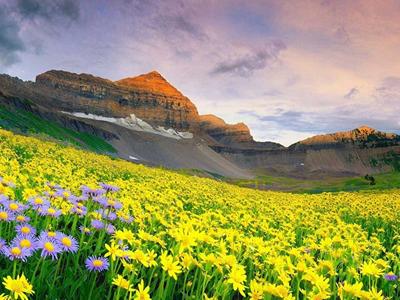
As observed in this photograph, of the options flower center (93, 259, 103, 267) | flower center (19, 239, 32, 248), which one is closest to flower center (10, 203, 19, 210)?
flower center (19, 239, 32, 248)

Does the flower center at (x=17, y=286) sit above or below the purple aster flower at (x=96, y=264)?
above

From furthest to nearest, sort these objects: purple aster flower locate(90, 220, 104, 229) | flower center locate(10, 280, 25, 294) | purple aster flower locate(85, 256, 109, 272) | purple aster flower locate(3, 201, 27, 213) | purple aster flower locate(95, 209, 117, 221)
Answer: purple aster flower locate(95, 209, 117, 221) → purple aster flower locate(90, 220, 104, 229) → purple aster flower locate(3, 201, 27, 213) → purple aster flower locate(85, 256, 109, 272) → flower center locate(10, 280, 25, 294)

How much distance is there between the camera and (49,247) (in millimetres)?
3254

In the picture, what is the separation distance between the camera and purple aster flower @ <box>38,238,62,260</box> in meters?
3.20

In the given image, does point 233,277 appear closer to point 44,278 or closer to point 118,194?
point 44,278

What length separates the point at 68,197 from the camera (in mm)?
5375

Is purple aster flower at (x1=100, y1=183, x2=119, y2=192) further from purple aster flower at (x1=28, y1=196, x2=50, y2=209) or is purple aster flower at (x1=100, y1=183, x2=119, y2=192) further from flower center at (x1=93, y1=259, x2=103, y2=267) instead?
flower center at (x1=93, y1=259, x2=103, y2=267)

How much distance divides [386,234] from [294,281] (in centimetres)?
733

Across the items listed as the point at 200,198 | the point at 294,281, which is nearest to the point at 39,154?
the point at 200,198

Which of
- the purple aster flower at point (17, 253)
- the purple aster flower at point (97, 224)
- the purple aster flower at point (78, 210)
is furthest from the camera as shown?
the purple aster flower at point (78, 210)

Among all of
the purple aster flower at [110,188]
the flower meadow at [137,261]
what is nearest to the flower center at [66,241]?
the flower meadow at [137,261]

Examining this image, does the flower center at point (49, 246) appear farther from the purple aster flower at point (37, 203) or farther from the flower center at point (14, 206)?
the purple aster flower at point (37, 203)

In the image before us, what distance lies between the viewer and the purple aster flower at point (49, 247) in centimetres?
320

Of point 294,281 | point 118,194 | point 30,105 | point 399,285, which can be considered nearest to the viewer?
point 294,281
